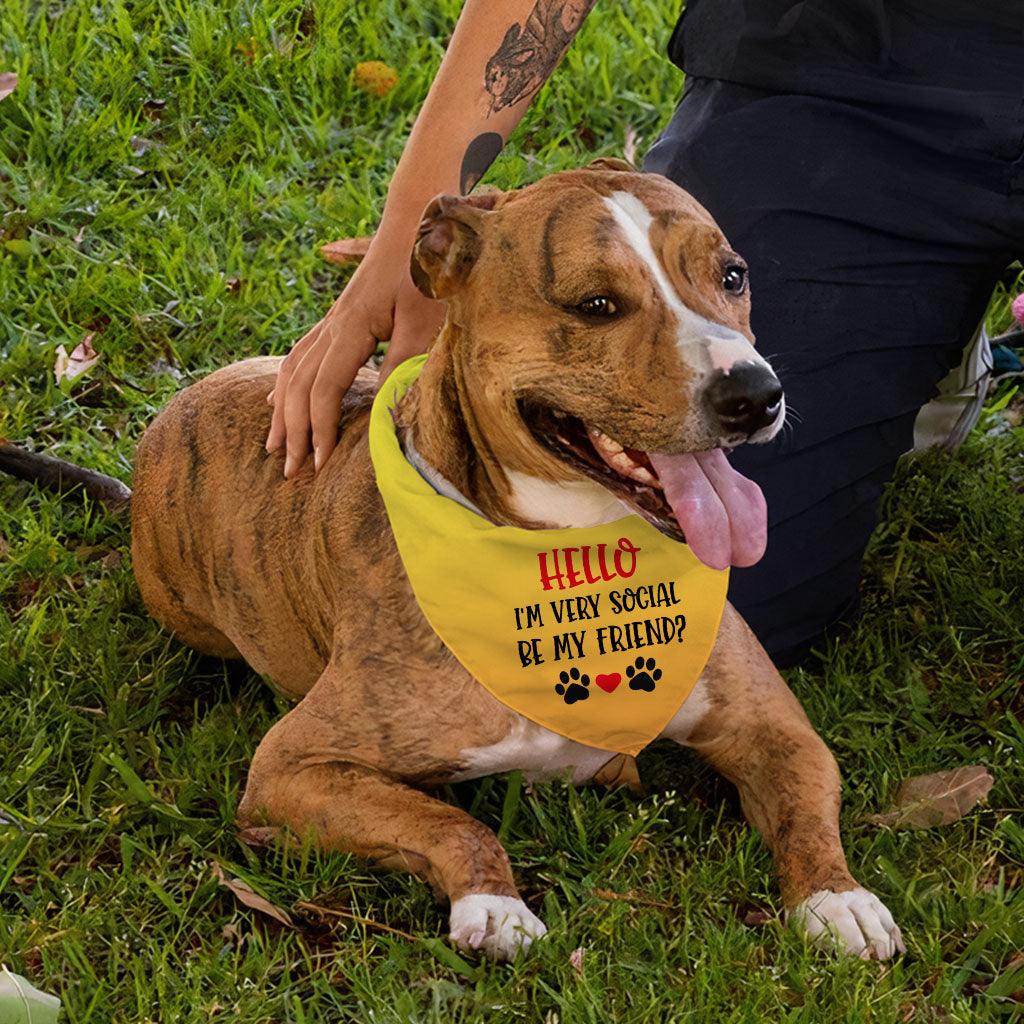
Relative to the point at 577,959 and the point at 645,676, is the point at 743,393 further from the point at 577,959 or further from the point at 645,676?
the point at 577,959

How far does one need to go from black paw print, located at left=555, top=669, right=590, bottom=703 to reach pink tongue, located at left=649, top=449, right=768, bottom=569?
0.42 meters

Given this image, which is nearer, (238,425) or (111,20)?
(238,425)

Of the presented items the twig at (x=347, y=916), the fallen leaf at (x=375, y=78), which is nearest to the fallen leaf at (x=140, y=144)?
the fallen leaf at (x=375, y=78)

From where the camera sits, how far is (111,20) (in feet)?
19.7

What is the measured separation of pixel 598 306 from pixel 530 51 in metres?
1.08

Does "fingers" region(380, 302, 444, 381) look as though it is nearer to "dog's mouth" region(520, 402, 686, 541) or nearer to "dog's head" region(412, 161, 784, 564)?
"dog's head" region(412, 161, 784, 564)

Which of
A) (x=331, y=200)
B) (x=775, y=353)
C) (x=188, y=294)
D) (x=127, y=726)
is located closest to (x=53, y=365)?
(x=188, y=294)

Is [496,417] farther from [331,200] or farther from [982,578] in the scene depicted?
[331,200]

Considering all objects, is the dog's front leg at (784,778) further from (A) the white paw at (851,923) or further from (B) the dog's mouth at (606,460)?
(B) the dog's mouth at (606,460)

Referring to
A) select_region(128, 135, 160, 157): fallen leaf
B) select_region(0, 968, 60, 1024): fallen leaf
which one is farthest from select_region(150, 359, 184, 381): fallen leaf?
select_region(0, 968, 60, 1024): fallen leaf

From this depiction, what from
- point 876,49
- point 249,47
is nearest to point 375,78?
point 249,47

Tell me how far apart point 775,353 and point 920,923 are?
1.47 meters

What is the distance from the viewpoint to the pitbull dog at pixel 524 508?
2924 mm

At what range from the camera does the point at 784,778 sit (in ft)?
10.6
